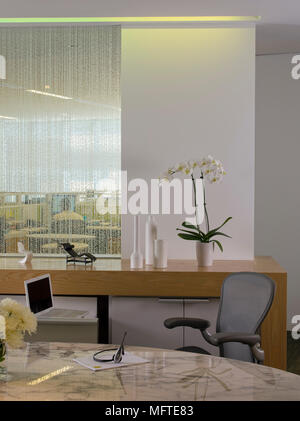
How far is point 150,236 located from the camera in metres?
4.36

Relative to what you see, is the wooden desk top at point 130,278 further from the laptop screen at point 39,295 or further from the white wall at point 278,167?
the white wall at point 278,167

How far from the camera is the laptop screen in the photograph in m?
3.22

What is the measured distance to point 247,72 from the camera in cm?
452

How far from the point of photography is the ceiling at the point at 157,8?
396 centimetres

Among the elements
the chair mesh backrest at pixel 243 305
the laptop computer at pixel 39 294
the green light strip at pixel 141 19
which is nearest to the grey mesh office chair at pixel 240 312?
the chair mesh backrest at pixel 243 305

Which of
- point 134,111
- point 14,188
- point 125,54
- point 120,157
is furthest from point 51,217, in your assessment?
point 125,54

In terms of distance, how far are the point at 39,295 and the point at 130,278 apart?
0.88m

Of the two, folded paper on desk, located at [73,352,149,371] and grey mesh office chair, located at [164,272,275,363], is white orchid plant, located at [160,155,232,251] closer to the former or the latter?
grey mesh office chair, located at [164,272,275,363]

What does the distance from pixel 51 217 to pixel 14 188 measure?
0.41 metres

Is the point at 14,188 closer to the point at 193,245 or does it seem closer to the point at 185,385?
the point at 193,245

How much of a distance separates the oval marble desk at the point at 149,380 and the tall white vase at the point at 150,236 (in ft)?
6.07

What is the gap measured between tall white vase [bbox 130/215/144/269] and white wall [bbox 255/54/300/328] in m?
2.03

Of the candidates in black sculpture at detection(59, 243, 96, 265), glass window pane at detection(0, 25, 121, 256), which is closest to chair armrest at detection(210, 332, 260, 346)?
→ black sculpture at detection(59, 243, 96, 265)

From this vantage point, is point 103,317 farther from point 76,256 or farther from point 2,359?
point 2,359
